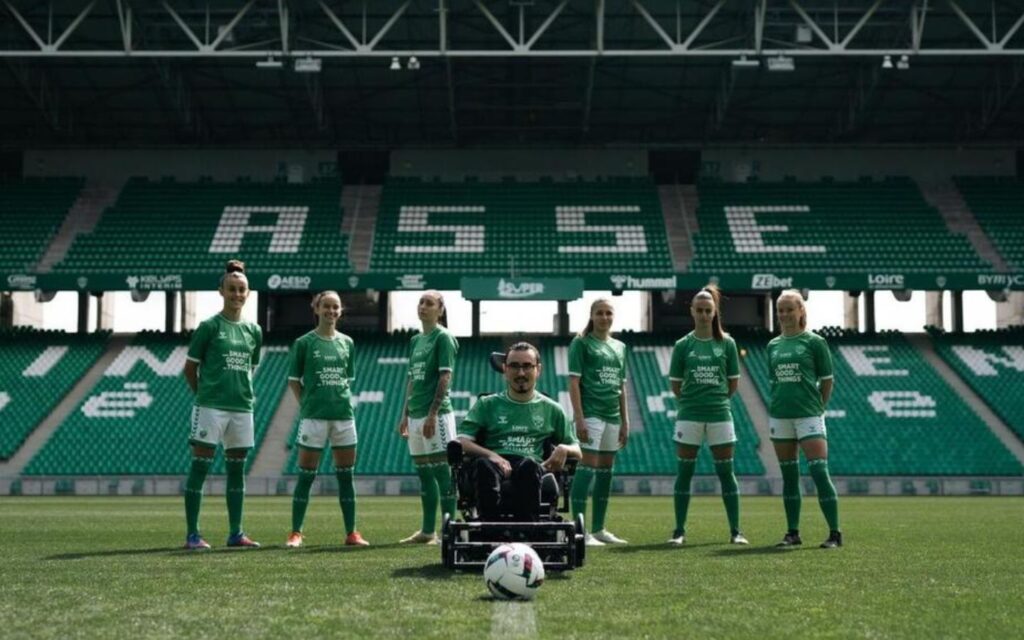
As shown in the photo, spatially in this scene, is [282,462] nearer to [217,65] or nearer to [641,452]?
[641,452]

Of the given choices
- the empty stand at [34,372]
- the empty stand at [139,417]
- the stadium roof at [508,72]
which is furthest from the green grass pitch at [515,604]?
the stadium roof at [508,72]

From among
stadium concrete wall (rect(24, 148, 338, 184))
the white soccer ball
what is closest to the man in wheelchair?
the white soccer ball

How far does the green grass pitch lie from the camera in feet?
17.4

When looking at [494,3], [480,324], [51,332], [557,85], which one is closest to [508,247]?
[480,324]

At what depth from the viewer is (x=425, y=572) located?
25.0 ft

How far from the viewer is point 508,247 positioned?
3491 centimetres

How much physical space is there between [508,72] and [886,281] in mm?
11727

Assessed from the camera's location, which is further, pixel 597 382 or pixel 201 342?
pixel 597 382

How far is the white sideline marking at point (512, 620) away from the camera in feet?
16.5

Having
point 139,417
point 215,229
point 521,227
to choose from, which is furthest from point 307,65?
point 139,417

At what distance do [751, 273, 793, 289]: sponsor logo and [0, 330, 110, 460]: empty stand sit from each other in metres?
18.1

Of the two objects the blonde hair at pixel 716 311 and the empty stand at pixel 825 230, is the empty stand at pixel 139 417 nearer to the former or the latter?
the empty stand at pixel 825 230

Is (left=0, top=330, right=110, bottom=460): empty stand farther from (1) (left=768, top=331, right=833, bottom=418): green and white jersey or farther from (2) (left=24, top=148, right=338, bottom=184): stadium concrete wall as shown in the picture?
(1) (left=768, top=331, right=833, bottom=418): green and white jersey

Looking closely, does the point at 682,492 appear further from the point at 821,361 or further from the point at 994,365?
the point at 994,365
